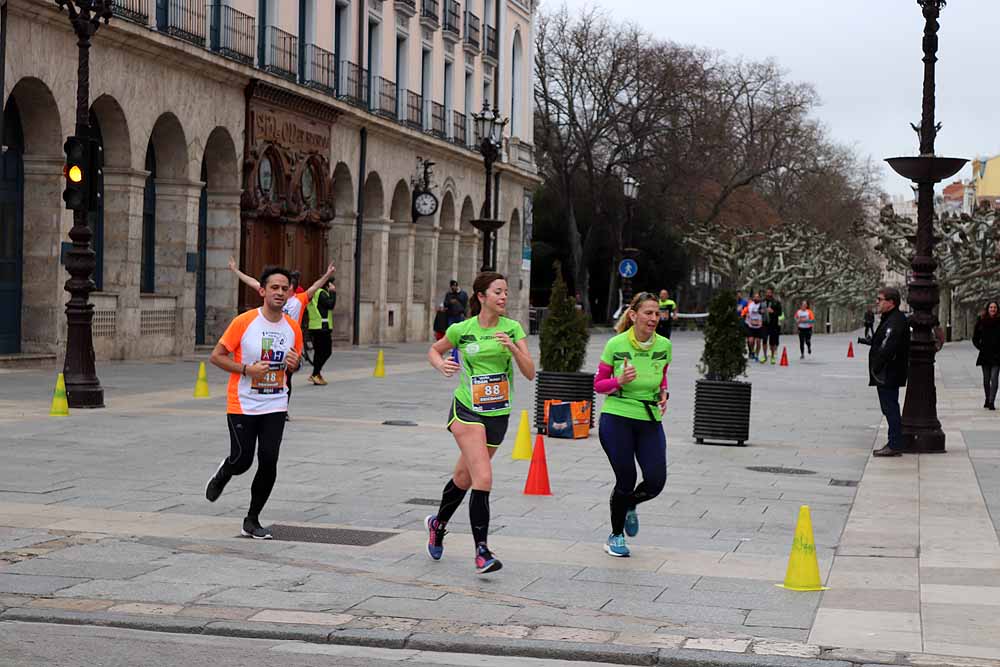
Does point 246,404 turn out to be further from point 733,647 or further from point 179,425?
point 179,425

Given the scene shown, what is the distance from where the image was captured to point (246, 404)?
9617 mm

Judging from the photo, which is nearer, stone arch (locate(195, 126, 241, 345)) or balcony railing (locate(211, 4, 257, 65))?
balcony railing (locate(211, 4, 257, 65))

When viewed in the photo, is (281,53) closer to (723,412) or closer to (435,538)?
(723,412)

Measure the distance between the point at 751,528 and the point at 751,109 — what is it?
6741 centimetres

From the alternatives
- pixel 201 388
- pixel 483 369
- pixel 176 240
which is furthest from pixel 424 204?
pixel 483 369

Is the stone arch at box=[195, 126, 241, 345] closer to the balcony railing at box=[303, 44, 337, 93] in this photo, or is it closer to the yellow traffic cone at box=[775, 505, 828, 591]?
the balcony railing at box=[303, 44, 337, 93]

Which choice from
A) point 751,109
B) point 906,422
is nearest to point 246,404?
point 906,422

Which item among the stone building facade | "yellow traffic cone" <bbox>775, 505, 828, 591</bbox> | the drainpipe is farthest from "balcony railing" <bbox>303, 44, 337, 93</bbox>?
"yellow traffic cone" <bbox>775, 505, 828, 591</bbox>

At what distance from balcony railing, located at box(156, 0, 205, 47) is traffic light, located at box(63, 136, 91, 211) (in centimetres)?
1049

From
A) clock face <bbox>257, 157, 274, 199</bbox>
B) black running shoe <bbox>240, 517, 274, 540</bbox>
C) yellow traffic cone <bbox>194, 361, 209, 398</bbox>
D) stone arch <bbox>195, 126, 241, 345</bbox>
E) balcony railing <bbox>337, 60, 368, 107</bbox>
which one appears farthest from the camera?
balcony railing <bbox>337, 60, 368, 107</bbox>

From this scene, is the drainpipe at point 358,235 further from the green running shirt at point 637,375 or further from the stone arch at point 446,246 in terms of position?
the green running shirt at point 637,375

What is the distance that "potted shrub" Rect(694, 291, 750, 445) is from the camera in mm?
16500

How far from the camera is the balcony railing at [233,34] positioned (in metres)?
30.9

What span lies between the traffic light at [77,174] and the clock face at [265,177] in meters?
14.5
